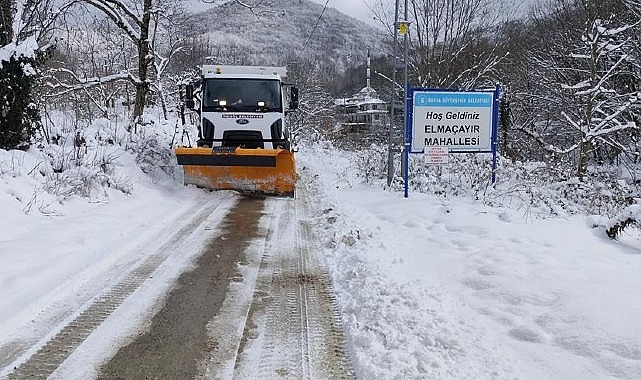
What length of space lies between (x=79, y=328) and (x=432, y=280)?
3.03 meters

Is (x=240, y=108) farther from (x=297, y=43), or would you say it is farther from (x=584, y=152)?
(x=297, y=43)

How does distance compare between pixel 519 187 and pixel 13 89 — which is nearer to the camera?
pixel 13 89

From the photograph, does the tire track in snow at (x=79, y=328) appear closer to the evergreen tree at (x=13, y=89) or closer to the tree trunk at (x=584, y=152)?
the evergreen tree at (x=13, y=89)

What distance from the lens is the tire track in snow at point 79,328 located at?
3.20 metres

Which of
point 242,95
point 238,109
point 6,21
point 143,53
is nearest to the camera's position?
point 6,21

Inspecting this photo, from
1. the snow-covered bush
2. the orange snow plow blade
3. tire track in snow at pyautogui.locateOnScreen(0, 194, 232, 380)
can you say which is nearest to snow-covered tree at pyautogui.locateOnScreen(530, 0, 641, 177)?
the snow-covered bush

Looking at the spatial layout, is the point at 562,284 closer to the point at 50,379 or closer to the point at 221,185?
the point at 50,379

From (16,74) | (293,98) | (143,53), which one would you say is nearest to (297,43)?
(143,53)

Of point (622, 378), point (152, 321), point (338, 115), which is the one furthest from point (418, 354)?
point (338, 115)

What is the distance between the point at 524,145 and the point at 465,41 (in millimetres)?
7606

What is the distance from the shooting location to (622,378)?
9.35 ft

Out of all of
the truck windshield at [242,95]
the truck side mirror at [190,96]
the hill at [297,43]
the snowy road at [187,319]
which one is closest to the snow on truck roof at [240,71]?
the truck windshield at [242,95]

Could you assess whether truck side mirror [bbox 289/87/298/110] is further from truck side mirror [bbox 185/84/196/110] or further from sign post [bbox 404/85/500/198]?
sign post [bbox 404/85/500/198]

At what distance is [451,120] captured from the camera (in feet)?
32.4
